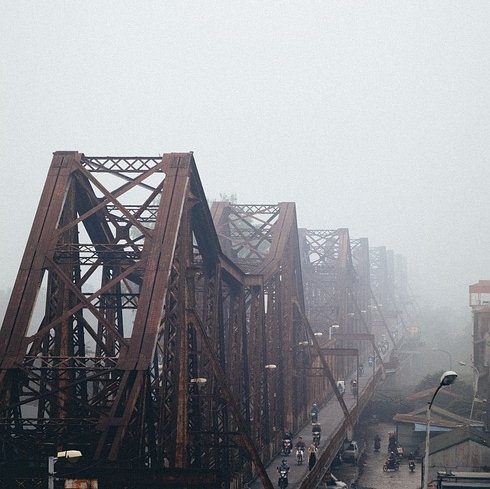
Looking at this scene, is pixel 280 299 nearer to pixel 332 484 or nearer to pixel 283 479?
pixel 332 484

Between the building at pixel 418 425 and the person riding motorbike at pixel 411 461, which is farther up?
the building at pixel 418 425

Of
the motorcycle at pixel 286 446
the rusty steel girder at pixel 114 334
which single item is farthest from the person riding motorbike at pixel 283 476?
the motorcycle at pixel 286 446

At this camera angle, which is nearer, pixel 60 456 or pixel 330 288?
pixel 60 456

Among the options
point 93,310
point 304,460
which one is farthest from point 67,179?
point 304,460

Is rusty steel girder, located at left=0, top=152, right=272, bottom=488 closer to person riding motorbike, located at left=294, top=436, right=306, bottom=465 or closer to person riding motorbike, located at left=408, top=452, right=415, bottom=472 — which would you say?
person riding motorbike, located at left=294, top=436, right=306, bottom=465

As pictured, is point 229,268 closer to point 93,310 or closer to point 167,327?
point 167,327

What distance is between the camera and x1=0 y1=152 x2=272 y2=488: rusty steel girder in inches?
1060

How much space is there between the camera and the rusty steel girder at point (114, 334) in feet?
88.3

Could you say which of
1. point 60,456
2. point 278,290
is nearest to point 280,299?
point 278,290

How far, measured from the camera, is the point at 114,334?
91.5ft

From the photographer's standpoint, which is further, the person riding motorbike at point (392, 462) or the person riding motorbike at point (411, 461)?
the person riding motorbike at point (392, 462)

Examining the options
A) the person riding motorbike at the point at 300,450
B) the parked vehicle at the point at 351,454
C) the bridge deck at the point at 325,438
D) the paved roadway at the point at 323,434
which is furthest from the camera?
the parked vehicle at the point at 351,454

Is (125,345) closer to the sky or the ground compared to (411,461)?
closer to the sky

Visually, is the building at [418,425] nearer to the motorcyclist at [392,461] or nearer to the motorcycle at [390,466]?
the motorcyclist at [392,461]
